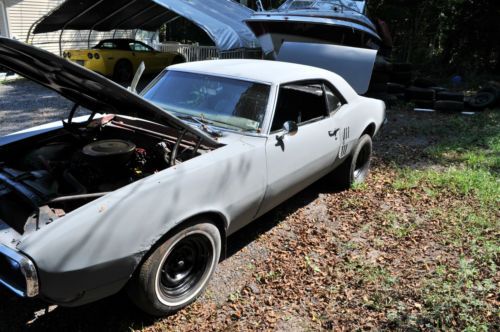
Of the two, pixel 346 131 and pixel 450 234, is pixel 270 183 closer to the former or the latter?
pixel 346 131

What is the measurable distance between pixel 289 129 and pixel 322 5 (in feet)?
31.0

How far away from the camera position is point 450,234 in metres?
4.26

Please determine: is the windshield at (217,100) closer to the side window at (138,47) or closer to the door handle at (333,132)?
the door handle at (333,132)

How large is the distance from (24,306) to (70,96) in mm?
1644

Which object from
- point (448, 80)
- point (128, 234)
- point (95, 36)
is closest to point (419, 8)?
point (448, 80)

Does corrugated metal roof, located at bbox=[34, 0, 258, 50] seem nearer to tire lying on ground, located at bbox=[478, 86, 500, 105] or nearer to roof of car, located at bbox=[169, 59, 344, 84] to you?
tire lying on ground, located at bbox=[478, 86, 500, 105]

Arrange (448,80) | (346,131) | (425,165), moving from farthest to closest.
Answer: (448,80), (425,165), (346,131)

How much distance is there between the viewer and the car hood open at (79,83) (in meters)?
2.51

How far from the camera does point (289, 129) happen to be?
3.61 meters

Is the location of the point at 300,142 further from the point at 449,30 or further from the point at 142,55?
the point at 449,30

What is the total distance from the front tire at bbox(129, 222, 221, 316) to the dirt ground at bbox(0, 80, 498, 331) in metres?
0.14

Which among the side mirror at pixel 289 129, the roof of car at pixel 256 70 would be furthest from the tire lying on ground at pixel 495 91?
the side mirror at pixel 289 129

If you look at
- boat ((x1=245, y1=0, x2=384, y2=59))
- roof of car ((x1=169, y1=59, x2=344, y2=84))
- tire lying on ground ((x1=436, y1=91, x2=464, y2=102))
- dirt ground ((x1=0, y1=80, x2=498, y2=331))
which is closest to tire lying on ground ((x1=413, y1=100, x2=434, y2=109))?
tire lying on ground ((x1=436, y1=91, x2=464, y2=102))

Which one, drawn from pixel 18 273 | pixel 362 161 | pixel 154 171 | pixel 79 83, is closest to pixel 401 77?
pixel 362 161
